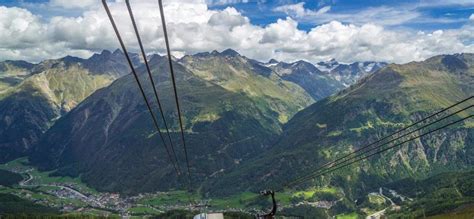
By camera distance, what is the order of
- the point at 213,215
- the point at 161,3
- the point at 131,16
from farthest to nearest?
1. the point at 213,215
2. the point at 131,16
3. the point at 161,3

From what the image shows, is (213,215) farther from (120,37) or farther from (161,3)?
(161,3)

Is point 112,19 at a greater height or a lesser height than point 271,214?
greater

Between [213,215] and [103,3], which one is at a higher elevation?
[103,3]

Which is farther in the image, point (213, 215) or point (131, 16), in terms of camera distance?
point (213, 215)

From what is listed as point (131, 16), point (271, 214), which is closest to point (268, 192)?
point (271, 214)

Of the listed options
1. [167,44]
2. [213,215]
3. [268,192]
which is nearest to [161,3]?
[167,44]

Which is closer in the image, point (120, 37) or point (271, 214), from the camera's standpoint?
point (120, 37)

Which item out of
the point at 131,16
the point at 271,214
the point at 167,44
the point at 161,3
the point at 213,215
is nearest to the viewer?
the point at 161,3

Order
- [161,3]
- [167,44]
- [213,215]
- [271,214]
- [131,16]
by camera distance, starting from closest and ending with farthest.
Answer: [161,3] < [131,16] < [167,44] < [271,214] < [213,215]

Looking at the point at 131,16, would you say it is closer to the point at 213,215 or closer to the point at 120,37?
the point at 120,37
